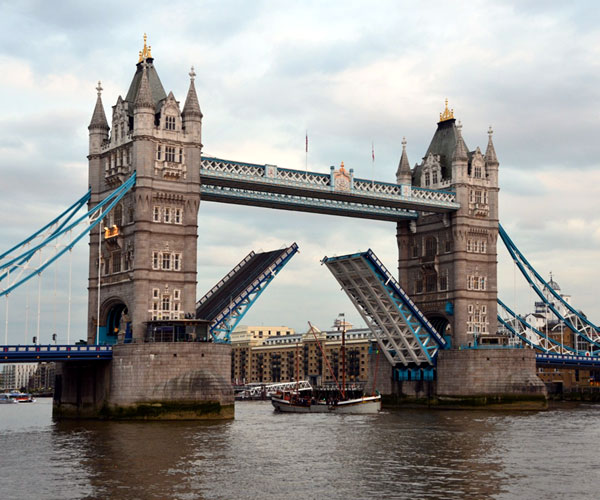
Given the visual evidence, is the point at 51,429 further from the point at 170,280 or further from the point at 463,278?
the point at 463,278

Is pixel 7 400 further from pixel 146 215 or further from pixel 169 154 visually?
pixel 169 154

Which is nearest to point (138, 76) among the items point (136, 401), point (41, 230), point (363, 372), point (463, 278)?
point (41, 230)

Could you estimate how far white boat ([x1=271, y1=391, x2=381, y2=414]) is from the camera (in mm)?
A: 85625

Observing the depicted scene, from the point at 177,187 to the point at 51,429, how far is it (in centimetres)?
2001

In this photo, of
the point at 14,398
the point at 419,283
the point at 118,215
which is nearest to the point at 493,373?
the point at 419,283

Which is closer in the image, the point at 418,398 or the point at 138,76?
the point at 138,76

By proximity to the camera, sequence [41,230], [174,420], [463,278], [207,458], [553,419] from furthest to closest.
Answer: [463,278], [553,419], [41,230], [174,420], [207,458]

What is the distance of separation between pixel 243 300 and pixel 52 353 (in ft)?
53.8

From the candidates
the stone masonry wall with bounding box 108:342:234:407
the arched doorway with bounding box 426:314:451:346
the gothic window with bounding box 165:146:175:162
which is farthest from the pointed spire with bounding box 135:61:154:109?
the arched doorway with bounding box 426:314:451:346

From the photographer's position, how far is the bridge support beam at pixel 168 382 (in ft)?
216

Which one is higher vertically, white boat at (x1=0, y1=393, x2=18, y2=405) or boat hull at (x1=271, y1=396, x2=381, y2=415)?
boat hull at (x1=271, y1=396, x2=381, y2=415)

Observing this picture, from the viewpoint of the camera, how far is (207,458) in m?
44.4

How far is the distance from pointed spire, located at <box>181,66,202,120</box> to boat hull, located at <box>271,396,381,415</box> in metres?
29.4

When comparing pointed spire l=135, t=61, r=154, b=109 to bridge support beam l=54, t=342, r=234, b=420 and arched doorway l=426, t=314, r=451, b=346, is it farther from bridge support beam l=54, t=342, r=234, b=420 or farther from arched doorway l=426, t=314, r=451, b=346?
arched doorway l=426, t=314, r=451, b=346
